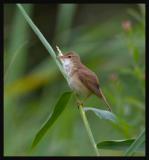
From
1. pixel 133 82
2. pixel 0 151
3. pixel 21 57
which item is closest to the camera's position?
pixel 0 151

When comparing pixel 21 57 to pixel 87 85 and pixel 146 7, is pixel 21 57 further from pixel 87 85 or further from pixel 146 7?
pixel 87 85

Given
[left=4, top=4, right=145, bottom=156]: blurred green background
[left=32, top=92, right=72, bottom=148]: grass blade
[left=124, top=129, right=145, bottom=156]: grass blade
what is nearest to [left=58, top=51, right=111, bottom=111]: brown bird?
[left=32, top=92, right=72, bottom=148]: grass blade

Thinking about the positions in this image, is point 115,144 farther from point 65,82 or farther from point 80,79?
point 65,82

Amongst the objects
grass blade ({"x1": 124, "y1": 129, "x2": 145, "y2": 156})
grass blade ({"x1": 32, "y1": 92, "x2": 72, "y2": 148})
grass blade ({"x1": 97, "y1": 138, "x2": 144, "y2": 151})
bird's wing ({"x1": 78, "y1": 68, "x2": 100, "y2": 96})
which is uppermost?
grass blade ({"x1": 32, "y1": 92, "x2": 72, "y2": 148})

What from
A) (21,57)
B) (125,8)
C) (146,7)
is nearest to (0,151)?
(146,7)

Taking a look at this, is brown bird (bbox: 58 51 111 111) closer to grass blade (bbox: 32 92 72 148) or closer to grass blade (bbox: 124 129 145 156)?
grass blade (bbox: 32 92 72 148)

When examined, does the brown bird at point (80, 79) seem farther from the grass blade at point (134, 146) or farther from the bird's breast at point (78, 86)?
the grass blade at point (134, 146)

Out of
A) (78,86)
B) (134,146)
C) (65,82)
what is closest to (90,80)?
(78,86)
